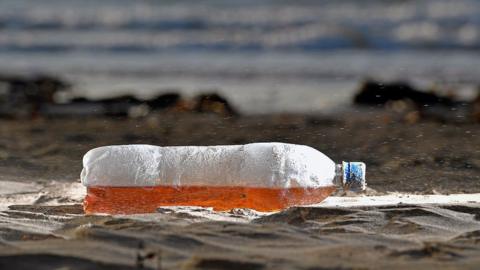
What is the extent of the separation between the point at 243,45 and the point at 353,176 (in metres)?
9.65

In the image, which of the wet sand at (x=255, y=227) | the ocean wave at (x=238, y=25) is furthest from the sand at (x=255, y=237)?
the ocean wave at (x=238, y=25)

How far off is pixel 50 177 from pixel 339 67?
23.5 feet

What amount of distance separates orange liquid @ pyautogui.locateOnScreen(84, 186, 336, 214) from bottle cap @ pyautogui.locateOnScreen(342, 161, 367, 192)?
0.30 feet

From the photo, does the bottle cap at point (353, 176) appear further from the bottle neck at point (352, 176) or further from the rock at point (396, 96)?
the rock at point (396, 96)

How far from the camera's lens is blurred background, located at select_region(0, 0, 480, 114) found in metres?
9.75

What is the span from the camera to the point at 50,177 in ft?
13.9

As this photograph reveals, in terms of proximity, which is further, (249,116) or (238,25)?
(238,25)

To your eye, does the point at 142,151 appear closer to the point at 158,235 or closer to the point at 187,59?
the point at 158,235

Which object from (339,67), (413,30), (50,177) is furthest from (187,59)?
(50,177)

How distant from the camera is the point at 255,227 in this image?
114 inches

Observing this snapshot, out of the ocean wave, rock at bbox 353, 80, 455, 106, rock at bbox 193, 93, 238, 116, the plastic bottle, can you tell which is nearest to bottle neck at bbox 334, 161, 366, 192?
the plastic bottle

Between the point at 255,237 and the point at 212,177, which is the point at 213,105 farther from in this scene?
the point at 255,237

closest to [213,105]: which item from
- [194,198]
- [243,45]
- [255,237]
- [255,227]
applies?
[194,198]

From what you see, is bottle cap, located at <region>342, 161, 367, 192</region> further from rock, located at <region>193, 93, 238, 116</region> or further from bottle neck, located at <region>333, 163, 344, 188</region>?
rock, located at <region>193, 93, 238, 116</region>
